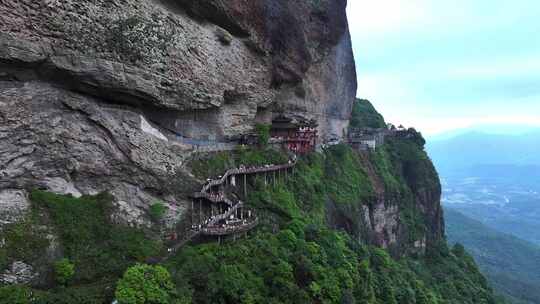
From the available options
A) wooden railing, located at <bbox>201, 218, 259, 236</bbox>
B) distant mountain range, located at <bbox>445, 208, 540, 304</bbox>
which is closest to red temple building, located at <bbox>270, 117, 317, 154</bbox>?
wooden railing, located at <bbox>201, 218, 259, 236</bbox>

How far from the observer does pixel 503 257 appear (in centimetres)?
11019

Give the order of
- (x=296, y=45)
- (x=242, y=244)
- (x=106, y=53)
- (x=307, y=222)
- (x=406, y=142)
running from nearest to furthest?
1. (x=106, y=53)
2. (x=242, y=244)
3. (x=307, y=222)
4. (x=296, y=45)
5. (x=406, y=142)

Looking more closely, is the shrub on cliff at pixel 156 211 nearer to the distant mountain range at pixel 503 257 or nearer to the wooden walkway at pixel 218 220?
the wooden walkway at pixel 218 220

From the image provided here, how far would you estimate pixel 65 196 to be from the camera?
850 inches

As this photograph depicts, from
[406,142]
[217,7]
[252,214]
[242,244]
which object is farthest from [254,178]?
[406,142]

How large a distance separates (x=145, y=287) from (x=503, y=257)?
123345mm

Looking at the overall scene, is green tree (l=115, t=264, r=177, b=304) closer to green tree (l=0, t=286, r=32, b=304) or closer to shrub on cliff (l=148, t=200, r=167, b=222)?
green tree (l=0, t=286, r=32, b=304)

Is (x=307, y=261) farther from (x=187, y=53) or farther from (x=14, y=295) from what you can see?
(x=187, y=53)

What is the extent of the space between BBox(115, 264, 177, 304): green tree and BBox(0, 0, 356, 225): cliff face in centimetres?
606

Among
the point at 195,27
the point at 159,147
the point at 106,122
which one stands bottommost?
the point at 159,147

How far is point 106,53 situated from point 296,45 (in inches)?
860

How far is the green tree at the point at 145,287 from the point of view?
691 inches

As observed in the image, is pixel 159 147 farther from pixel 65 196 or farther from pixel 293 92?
pixel 293 92

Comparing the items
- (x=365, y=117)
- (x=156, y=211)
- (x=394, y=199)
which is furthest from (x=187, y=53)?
(x=365, y=117)
